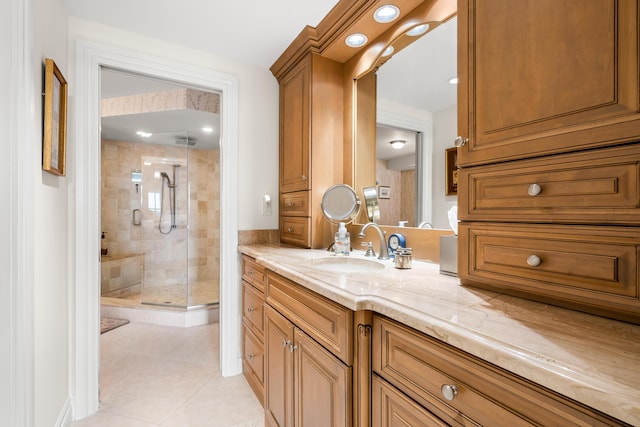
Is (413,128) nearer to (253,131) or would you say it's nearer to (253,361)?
(253,131)

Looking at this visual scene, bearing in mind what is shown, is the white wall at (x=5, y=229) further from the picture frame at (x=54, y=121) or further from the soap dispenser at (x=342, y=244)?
the soap dispenser at (x=342, y=244)

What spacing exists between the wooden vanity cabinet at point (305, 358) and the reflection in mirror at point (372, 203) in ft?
2.44

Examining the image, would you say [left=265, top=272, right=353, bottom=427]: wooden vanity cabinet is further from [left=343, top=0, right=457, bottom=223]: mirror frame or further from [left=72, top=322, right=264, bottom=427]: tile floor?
[left=343, top=0, right=457, bottom=223]: mirror frame

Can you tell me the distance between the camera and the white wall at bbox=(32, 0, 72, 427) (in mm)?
1249

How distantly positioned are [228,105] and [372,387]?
6.63 ft

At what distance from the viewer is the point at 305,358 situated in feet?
3.79

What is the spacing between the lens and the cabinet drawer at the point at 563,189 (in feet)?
2.16

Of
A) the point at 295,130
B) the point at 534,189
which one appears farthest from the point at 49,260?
the point at 534,189

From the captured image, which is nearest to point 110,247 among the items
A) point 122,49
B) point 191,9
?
point 122,49

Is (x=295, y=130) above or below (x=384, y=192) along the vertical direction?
above

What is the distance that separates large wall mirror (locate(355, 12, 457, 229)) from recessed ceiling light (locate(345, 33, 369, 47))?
0.17 meters

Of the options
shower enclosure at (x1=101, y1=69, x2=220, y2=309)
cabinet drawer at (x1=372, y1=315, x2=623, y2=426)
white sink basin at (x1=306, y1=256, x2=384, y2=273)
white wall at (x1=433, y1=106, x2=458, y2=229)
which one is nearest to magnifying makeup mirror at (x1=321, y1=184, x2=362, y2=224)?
white sink basin at (x1=306, y1=256, x2=384, y2=273)

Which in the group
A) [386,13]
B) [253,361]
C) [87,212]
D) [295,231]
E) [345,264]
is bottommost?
[253,361]

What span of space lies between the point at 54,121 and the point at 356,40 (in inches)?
63.9
